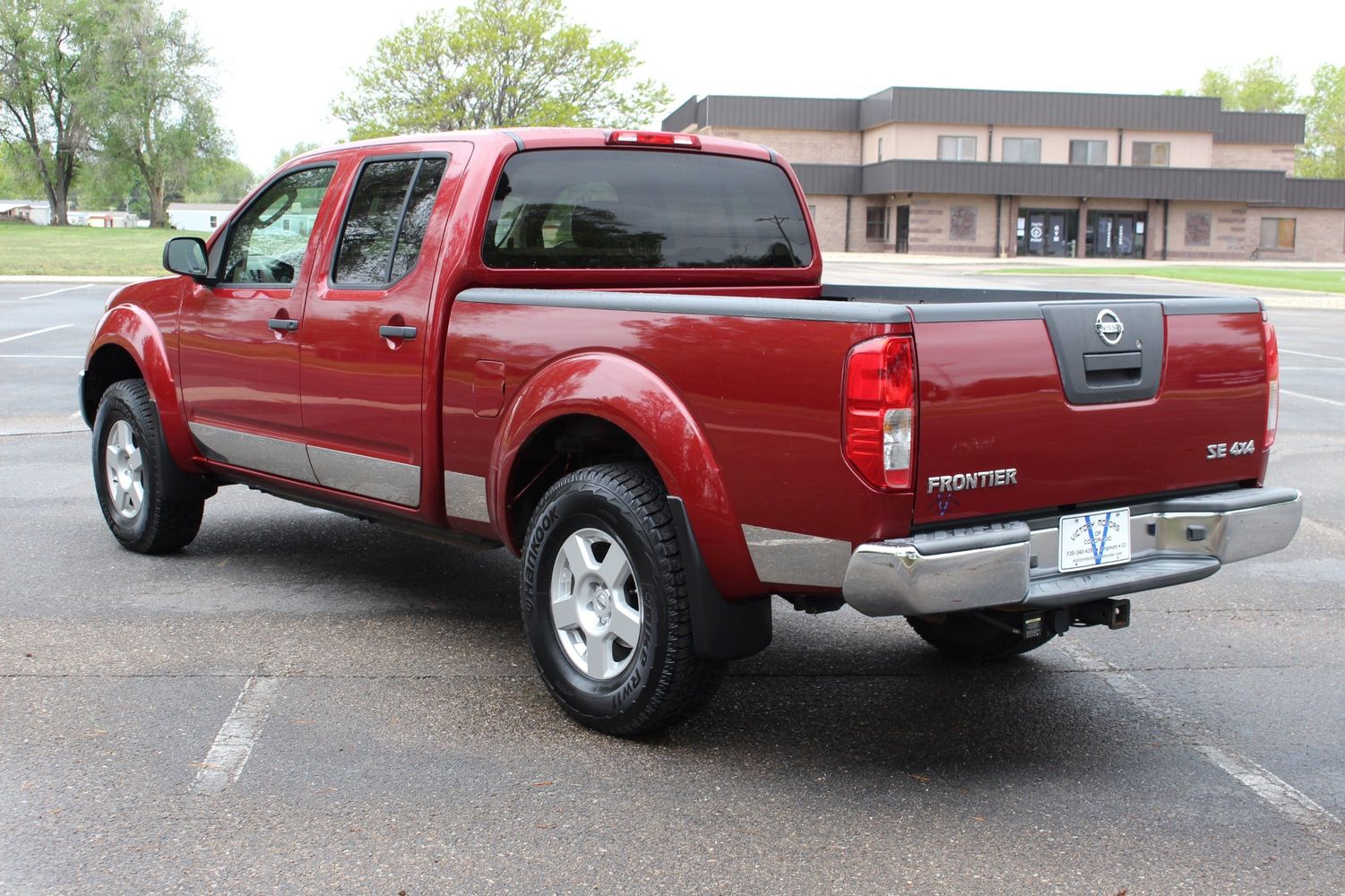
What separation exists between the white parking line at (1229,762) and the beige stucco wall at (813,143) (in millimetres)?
68987

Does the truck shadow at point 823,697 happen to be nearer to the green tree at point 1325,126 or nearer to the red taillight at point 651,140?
the red taillight at point 651,140

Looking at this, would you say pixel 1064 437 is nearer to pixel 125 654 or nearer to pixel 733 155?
pixel 733 155

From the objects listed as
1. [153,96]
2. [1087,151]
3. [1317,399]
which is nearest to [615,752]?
[1317,399]

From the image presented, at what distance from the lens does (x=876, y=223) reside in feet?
235

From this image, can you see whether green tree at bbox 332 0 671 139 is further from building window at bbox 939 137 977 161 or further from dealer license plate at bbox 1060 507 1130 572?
dealer license plate at bbox 1060 507 1130 572

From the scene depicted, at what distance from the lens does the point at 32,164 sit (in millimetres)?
93062

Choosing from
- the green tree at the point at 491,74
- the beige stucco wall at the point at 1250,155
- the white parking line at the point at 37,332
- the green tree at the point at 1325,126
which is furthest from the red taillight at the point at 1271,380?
the green tree at the point at 1325,126

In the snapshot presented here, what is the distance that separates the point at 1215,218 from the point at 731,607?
70531mm

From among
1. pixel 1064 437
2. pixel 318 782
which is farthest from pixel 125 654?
pixel 1064 437

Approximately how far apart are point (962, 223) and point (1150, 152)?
34.0ft

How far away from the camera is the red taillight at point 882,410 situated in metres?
3.68

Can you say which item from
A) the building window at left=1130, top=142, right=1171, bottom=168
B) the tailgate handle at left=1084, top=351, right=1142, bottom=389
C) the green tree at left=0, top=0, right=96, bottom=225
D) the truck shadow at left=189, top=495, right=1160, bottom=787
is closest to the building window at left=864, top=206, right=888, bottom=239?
the building window at left=1130, top=142, right=1171, bottom=168

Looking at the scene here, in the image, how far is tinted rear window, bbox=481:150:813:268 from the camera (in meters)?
5.29

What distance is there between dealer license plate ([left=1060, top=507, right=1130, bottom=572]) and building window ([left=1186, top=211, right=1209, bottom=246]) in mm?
69163
